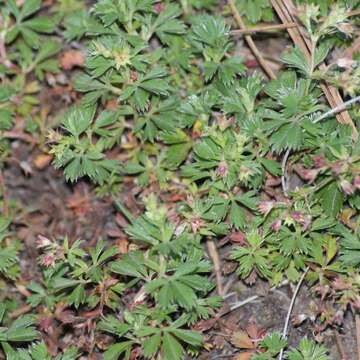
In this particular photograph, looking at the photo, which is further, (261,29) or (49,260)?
(261,29)

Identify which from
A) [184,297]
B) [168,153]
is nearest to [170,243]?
[184,297]

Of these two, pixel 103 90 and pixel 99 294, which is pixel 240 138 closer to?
pixel 103 90

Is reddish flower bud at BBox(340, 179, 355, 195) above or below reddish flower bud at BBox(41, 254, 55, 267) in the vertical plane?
below

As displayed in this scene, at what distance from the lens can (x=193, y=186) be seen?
9.57 feet

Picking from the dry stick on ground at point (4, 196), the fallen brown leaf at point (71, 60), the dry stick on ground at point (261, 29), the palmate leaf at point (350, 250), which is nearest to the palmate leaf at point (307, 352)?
the palmate leaf at point (350, 250)

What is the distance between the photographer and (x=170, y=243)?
2.47 metres

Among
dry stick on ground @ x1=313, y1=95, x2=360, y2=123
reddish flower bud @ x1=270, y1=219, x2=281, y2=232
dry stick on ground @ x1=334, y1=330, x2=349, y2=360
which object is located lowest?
dry stick on ground @ x1=334, y1=330, x2=349, y2=360

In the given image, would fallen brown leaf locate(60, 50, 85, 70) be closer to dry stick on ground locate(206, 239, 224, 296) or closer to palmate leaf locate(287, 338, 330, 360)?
dry stick on ground locate(206, 239, 224, 296)

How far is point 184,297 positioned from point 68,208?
1118mm

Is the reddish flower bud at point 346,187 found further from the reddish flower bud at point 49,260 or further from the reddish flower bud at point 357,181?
the reddish flower bud at point 49,260

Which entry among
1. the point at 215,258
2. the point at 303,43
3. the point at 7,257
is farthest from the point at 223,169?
the point at 7,257

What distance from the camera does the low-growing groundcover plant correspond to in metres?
2.56

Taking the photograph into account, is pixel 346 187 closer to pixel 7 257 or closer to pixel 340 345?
pixel 340 345

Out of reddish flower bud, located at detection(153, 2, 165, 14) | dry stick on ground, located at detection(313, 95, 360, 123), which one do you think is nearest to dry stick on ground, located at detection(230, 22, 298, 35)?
reddish flower bud, located at detection(153, 2, 165, 14)
